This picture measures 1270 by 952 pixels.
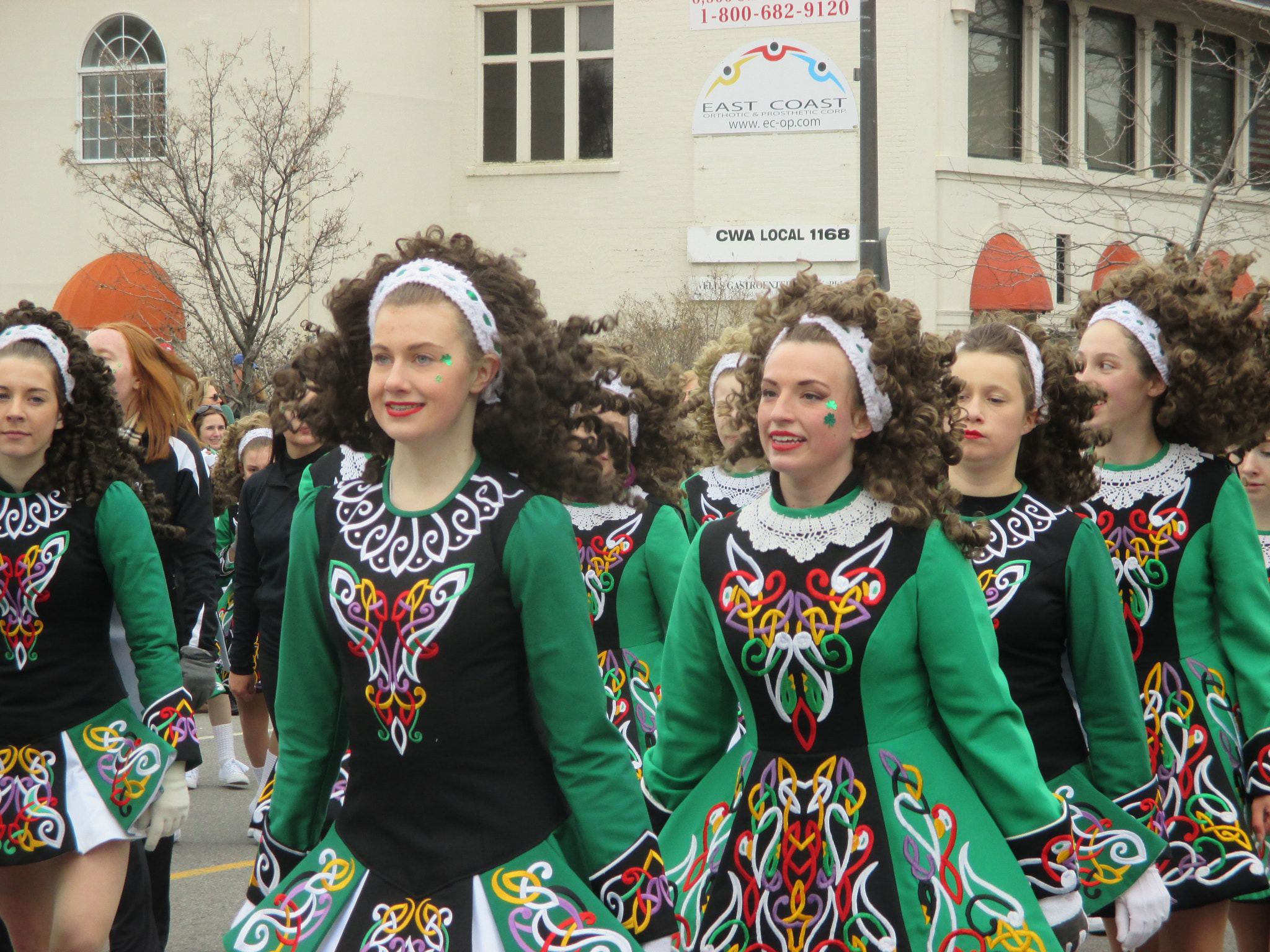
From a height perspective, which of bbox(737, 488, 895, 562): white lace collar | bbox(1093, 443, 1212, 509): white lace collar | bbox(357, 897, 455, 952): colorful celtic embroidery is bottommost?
bbox(357, 897, 455, 952): colorful celtic embroidery

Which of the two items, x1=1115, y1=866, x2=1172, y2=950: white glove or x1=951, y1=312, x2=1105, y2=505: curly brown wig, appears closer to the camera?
x1=1115, y1=866, x2=1172, y2=950: white glove

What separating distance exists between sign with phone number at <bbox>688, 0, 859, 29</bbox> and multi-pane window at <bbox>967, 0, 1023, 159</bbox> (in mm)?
2067

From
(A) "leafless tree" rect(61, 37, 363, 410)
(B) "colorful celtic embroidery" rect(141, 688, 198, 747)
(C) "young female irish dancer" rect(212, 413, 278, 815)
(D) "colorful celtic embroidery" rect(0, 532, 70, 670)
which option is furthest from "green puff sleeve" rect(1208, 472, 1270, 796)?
(A) "leafless tree" rect(61, 37, 363, 410)

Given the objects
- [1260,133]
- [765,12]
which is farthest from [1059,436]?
[1260,133]

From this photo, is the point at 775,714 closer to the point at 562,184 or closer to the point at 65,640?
the point at 65,640

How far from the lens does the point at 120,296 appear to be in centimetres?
2409

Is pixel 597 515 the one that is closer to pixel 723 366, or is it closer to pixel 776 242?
pixel 723 366

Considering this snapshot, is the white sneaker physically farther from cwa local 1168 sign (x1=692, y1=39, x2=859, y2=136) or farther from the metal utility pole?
cwa local 1168 sign (x1=692, y1=39, x2=859, y2=136)

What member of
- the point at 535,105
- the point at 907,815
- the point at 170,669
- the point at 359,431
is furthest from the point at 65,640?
the point at 535,105

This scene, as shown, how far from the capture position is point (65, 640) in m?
4.55

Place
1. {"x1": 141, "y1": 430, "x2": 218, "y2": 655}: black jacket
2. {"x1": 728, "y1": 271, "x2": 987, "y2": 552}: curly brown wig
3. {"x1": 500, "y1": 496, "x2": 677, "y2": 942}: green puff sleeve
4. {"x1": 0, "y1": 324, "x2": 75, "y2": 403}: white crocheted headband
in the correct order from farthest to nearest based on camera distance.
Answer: {"x1": 141, "y1": 430, "x2": 218, "y2": 655}: black jacket < {"x1": 0, "y1": 324, "x2": 75, "y2": 403}: white crocheted headband < {"x1": 728, "y1": 271, "x2": 987, "y2": 552}: curly brown wig < {"x1": 500, "y1": 496, "x2": 677, "y2": 942}: green puff sleeve

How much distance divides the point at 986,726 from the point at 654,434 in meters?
3.04

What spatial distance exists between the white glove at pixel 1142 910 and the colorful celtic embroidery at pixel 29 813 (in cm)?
288

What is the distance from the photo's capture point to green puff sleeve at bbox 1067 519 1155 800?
3.92 m
